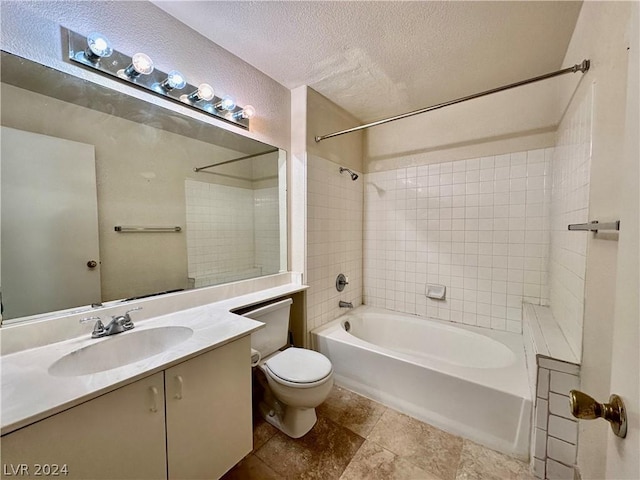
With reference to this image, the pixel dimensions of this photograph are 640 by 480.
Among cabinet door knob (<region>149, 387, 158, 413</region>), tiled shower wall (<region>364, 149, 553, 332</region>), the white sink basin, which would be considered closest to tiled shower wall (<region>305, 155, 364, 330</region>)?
tiled shower wall (<region>364, 149, 553, 332</region>)

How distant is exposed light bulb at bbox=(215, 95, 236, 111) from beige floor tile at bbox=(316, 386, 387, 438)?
6.75 feet

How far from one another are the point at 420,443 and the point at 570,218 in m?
1.51

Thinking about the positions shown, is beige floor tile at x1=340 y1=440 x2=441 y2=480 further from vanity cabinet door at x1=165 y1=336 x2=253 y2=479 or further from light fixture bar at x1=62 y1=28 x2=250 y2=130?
light fixture bar at x1=62 y1=28 x2=250 y2=130

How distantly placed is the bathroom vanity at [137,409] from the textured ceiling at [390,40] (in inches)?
62.6

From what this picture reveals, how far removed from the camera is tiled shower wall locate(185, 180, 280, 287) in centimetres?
176

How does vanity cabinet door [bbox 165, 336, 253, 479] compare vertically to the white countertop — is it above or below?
below

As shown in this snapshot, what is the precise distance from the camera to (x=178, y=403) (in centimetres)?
94

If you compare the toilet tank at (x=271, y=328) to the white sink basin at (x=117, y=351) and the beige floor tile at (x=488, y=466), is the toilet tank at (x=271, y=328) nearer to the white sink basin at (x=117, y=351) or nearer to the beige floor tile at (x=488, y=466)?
the white sink basin at (x=117, y=351)

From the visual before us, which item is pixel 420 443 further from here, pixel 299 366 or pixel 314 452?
pixel 299 366

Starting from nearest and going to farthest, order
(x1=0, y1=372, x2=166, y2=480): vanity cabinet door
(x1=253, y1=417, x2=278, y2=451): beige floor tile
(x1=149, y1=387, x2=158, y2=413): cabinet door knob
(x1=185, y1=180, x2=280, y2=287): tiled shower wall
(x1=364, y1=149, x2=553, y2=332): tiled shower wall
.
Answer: (x1=0, y1=372, x2=166, y2=480): vanity cabinet door < (x1=149, y1=387, x2=158, y2=413): cabinet door knob < (x1=253, y1=417, x2=278, y2=451): beige floor tile < (x1=185, y1=180, x2=280, y2=287): tiled shower wall < (x1=364, y1=149, x2=553, y2=332): tiled shower wall

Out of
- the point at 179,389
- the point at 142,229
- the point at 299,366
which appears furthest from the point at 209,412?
the point at 142,229

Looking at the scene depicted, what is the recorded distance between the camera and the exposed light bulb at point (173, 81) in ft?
4.30


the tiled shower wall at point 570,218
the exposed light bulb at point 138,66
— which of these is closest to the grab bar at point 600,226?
the tiled shower wall at point 570,218

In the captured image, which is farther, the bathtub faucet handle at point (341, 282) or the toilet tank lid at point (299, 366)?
the bathtub faucet handle at point (341, 282)
